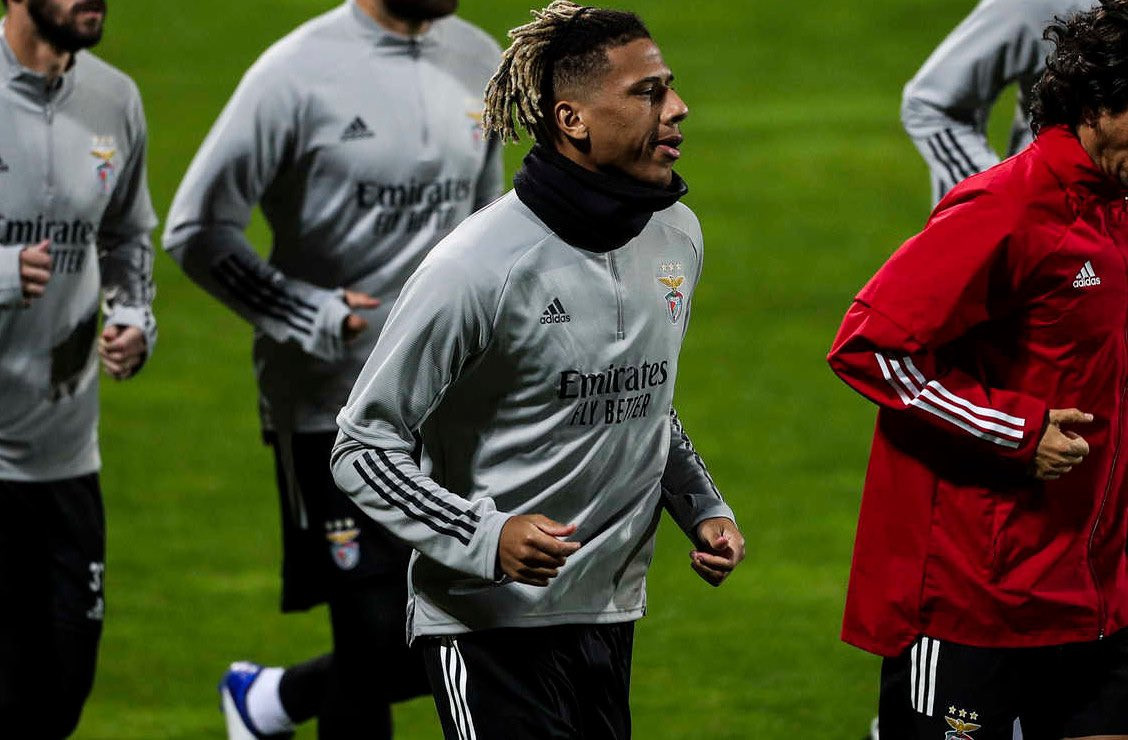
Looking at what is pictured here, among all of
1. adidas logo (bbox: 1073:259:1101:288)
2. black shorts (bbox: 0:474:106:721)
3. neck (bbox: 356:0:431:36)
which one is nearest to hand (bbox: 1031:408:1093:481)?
adidas logo (bbox: 1073:259:1101:288)

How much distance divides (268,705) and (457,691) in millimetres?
2228

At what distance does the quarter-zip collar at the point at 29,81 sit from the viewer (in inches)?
218

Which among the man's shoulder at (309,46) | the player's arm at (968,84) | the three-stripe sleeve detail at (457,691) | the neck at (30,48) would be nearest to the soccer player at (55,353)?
the neck at (30,48)

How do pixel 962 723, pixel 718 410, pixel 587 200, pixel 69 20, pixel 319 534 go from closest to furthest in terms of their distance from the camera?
pixel 587 200 → pixel 962 723 → pixel 69 20 → pixel 319 534 → pixel 718 410

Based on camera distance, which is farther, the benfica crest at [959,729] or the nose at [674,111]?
the benfica crest at [959,729]

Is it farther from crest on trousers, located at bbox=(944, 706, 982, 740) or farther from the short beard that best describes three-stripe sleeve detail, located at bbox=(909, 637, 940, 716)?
the short beard

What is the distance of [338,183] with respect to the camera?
18.8ft

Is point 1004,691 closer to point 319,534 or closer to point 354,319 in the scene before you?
point 354,319

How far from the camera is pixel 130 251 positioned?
19.6 ft

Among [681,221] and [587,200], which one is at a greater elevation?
[587,200]

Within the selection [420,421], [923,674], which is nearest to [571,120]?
[420,421]

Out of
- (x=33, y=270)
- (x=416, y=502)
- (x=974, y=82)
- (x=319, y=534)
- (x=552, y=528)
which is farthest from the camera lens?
(x=974, y=82)

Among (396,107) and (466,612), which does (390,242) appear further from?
(466,612)

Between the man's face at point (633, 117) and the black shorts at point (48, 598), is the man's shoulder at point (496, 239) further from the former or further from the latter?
the black shorts at point (48, 598)
